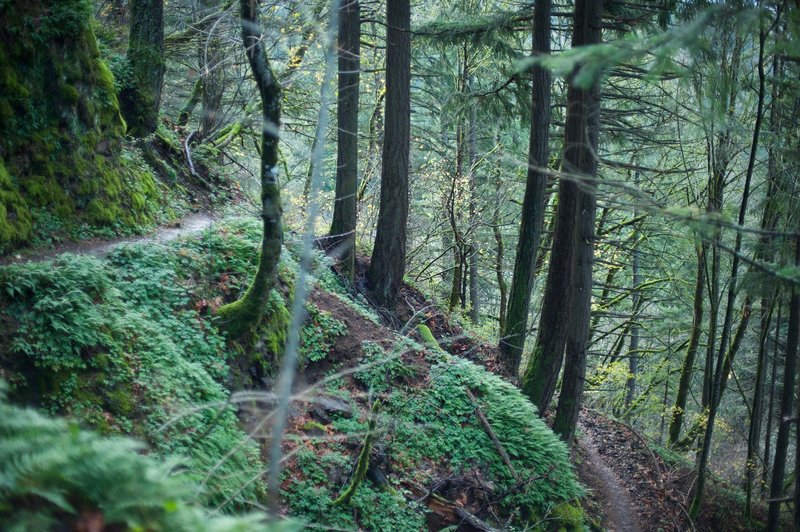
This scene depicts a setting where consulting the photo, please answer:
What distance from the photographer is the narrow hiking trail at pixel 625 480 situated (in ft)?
33.5

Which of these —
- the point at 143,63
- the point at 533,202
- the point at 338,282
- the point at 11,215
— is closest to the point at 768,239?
the point at 533,202

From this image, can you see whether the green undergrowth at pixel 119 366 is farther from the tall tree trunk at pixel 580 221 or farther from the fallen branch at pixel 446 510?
the tall tree trunk at pixel 580 221

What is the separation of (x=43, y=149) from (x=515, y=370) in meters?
8.69

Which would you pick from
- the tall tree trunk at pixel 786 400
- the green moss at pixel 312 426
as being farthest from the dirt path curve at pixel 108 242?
the tall tree trunk at pixel 786 400

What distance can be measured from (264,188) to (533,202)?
6273 millimetres

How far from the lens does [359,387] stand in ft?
27.5

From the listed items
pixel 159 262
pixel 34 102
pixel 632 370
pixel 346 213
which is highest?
pixel 34 102

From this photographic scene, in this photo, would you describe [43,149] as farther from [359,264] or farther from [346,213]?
[359,264]

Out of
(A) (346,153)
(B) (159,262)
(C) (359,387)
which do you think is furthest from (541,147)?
(B) (159,262)

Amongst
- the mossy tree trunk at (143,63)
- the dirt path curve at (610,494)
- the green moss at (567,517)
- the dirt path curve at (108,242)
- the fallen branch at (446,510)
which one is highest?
the mossy tree trunk at (143,63)

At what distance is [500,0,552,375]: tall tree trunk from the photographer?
10.3 m

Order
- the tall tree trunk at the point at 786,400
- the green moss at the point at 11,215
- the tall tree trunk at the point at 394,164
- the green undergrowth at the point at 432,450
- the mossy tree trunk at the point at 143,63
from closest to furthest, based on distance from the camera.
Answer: the green moss at the point at 11,215 → the green undergrowth at the point at 432,450 → the tall tree trunk at the point at 786,400 → the mossy tree trunk at the point at 143,63 → the tall tree trunk at the point at 394,164

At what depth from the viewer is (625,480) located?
11.5m

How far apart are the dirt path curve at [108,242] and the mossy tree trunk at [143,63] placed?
1.95 m
